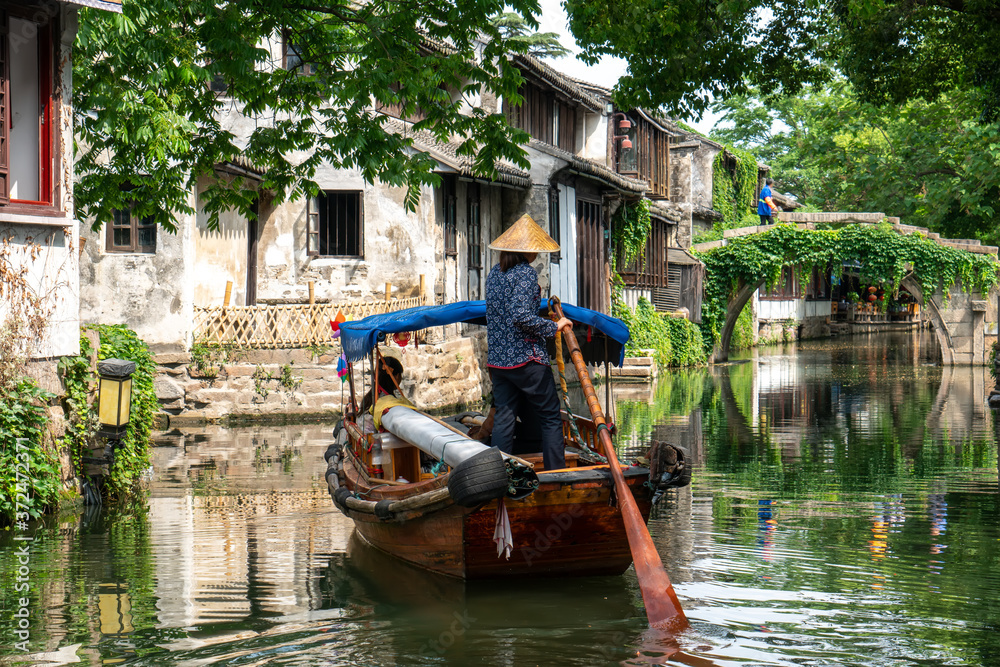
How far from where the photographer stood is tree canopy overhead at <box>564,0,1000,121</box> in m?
12.2

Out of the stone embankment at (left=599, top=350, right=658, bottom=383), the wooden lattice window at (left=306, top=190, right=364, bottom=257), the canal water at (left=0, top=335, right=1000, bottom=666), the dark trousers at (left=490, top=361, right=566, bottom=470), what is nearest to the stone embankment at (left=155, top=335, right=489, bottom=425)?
the canal water at (left=0, top=335, right=1000, bottom=666)

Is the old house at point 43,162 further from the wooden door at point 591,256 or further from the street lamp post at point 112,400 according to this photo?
the wooden door at point 591,256

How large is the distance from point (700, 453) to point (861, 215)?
749 inches

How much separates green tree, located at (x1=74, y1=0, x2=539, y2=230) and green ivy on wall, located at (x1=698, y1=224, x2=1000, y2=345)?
898 inches

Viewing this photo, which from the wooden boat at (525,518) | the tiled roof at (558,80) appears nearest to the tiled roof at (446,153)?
the tiled roof at (558,80)

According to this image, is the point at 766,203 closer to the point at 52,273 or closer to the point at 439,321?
the point at 439,321

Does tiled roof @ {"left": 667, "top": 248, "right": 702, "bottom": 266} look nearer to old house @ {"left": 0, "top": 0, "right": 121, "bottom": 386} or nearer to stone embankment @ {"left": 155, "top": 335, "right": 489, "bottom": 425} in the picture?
stone embankment @ {"left": 155, "top": 335, "right": 489, "bottom": 425}

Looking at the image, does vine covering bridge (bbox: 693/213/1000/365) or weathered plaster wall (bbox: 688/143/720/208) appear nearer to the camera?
vine covering bridge (bbox: 693/213/1000/365)

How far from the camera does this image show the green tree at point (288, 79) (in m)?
9.65

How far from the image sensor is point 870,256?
31.1 m

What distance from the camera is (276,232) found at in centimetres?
2078

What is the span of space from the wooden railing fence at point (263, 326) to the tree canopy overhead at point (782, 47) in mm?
7150

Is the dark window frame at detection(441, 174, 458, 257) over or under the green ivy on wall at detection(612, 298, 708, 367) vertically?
over

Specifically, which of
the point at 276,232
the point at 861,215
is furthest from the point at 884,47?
the point at 861,215
